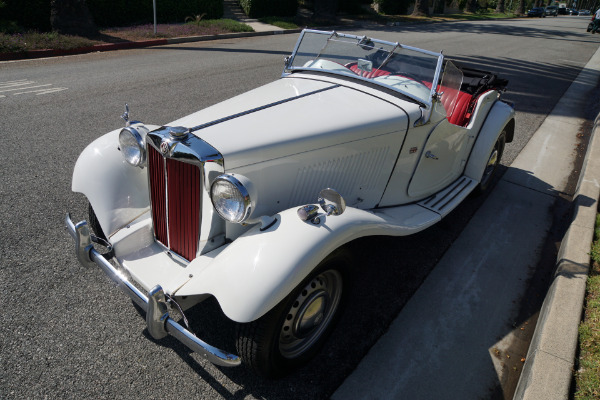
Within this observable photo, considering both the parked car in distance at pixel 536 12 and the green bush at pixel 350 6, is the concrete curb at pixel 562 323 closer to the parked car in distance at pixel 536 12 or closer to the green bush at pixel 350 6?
the green bush at pixel 350 6

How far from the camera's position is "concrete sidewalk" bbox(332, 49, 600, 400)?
7.89 feet

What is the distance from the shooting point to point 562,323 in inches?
107

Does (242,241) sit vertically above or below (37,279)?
above

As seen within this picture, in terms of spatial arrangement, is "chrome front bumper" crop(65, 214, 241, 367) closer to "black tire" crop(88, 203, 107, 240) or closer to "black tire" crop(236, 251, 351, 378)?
"black tire" crop(236, 251, 351, 378)

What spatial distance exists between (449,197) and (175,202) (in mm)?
2401

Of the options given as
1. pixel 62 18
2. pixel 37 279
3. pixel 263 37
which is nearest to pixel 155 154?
pixel 37 279

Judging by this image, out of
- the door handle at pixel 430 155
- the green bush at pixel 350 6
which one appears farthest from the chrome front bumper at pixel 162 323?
the green bush at pixel 350 6

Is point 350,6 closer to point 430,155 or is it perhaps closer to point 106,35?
point 106,35

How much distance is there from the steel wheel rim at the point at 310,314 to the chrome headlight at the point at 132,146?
1409 mm

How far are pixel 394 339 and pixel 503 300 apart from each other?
1.04m

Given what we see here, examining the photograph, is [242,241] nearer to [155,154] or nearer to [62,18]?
[155,154]

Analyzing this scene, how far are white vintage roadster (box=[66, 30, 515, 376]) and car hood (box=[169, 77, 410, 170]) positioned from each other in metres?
0.01

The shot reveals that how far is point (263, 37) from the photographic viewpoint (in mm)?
15695

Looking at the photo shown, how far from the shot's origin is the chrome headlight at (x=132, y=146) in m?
2.71
